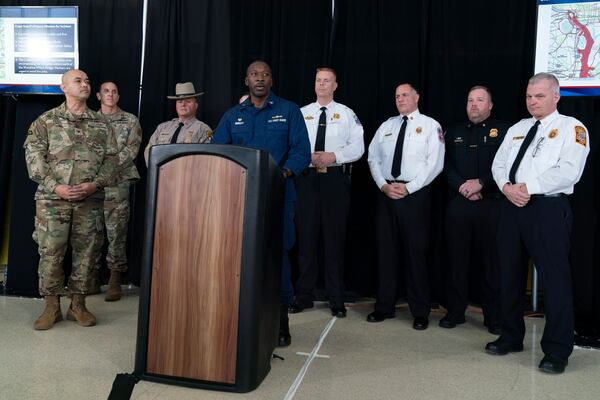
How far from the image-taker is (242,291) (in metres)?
2.22

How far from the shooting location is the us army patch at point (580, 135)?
2.85 m

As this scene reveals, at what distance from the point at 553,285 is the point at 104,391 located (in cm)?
229

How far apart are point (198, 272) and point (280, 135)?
104cm

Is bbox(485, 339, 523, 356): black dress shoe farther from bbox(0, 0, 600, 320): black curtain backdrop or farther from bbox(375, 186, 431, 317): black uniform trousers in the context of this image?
bbox(0, 0, 600, 320): black curtain backdrop


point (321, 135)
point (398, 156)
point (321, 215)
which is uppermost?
point (321, 135)

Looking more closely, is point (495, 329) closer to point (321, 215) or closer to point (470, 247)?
point (470, 247)

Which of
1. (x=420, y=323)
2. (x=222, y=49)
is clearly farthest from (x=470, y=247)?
(x=222, y=49)

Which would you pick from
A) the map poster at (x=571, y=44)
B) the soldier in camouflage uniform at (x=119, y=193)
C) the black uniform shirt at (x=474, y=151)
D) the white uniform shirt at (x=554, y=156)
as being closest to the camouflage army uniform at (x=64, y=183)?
the soldier in camouflage uniform at (x=119, y=193)

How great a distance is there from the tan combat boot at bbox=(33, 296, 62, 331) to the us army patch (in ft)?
10.6

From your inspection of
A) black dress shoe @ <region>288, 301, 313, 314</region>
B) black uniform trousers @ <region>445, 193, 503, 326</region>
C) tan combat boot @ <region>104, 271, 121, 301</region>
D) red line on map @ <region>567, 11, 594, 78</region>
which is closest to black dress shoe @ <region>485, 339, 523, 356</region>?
black uniform trousers @ <region>445, 193, 503, 326</region>

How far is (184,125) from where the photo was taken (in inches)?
179

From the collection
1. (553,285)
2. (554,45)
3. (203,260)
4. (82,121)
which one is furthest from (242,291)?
(554,45)

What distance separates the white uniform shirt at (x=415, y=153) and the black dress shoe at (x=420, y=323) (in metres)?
0.88

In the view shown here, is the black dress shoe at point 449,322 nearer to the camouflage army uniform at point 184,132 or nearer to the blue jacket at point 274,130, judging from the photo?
the blue jacket at point 274,130
